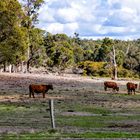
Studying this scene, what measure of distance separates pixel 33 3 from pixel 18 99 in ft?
173

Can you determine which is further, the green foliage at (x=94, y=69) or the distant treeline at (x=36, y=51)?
the green foliage at (x=94, y=69)

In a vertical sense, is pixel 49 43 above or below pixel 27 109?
above

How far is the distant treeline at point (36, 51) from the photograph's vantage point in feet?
233

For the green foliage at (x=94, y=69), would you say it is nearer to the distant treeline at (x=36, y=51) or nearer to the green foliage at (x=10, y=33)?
the distant treeline at (x=36, y=51)

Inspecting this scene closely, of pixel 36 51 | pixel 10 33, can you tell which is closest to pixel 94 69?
pixel 36 51

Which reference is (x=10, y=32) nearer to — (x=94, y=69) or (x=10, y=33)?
(x=10, y=33)

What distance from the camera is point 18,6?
72375 millimetres

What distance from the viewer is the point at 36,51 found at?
332 ft

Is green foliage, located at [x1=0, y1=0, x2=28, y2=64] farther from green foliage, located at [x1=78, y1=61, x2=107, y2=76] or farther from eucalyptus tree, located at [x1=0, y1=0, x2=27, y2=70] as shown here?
green foliage, located at [x1=78, y1=61, x2=107, y2=76]

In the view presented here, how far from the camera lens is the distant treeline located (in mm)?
71062

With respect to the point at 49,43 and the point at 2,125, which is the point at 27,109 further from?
the point at 49,43

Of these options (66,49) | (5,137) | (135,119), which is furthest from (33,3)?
(5,137)

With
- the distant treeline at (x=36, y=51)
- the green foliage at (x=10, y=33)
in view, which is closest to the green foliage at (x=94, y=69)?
the distant treeline at (x=36, y=51)

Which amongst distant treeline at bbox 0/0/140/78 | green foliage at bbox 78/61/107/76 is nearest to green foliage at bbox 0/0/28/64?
distant treeline at bbox 0/0/140/78
